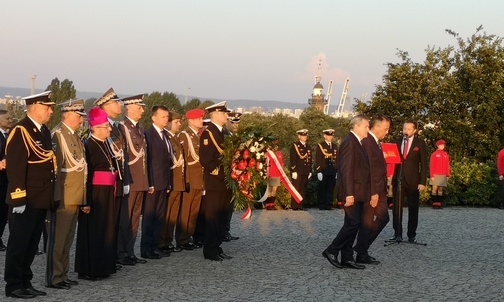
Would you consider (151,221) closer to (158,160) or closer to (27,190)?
(158,160)

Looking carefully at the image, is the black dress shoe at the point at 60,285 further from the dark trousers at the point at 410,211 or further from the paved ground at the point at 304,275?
the dark trousers at the point at 410,211

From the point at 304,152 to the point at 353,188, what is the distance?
31.4 feet

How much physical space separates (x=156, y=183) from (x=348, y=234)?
292 centimetres

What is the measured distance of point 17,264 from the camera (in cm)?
816

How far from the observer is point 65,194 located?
8.78 m

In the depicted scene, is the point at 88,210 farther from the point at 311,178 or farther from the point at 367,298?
the point at 311,178

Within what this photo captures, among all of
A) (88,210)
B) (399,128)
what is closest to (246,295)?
(88,210)

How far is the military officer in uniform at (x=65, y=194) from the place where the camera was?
8.75 metres

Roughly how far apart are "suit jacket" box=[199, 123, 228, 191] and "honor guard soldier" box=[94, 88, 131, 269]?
3.86 feet

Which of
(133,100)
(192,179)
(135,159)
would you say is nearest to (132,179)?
(135,159)

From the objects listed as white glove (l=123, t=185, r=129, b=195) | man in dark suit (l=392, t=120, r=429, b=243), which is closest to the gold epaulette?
white glove (l=123, t=185, r=129, b=195)

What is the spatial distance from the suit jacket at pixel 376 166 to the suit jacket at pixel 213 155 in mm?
2081

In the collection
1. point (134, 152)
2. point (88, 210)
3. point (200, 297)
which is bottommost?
point (200, 297)

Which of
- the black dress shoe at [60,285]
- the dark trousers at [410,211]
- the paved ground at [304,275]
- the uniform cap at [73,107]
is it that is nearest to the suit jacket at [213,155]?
the paved ground at [304,275]
